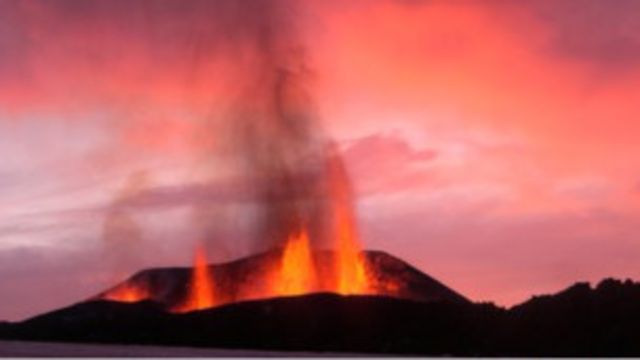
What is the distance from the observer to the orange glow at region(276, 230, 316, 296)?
6153cm

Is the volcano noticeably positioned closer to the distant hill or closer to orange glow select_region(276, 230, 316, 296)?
orange glow select_region(276, 230, 316, 296)

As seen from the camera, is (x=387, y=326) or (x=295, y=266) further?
(x=295, y=266)

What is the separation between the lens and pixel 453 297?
63125 millimetres

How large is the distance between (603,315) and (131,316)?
2367 centimetres

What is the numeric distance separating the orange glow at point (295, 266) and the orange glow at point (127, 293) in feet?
29.2

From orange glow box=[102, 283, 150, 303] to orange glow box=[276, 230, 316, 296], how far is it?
889cm

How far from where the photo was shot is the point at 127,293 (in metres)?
66.8

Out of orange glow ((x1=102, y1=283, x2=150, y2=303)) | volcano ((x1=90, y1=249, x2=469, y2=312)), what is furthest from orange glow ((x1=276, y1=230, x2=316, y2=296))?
orange glow ((x1=102, y1=283, x2=150, y2=303))

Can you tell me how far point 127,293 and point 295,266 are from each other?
11.4 m

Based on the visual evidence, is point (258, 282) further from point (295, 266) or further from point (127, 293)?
point (127, 293)

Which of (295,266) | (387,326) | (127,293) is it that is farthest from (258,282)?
(387,326)

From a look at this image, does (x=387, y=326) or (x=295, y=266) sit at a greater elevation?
(x=295, y=266)

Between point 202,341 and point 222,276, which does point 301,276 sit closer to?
point 222,276

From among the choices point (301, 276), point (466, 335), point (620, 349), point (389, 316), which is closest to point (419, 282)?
point (301, 276)
